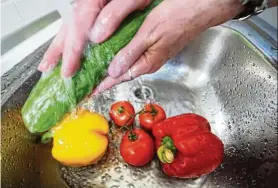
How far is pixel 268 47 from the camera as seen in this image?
35.6 inches

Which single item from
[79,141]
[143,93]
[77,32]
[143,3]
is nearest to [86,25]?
[77,32]

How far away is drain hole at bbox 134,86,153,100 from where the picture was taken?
1.01 metres

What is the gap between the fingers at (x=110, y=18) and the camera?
65 centimetres

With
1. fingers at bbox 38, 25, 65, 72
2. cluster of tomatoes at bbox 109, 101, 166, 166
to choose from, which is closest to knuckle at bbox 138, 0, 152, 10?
fingers at bbox 38, 25, 65, 72

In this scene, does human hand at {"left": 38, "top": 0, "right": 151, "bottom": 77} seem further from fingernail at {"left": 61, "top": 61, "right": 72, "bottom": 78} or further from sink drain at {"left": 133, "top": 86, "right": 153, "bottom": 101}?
sink drain at {"left": 133, "top": 86, "right": 153, "bottom": 101}

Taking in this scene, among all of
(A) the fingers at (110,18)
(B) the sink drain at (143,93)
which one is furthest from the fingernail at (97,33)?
(B) the sink drain at (143,93)

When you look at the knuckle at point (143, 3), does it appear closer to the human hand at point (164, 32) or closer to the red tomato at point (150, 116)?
the human hand at point (164, 32)

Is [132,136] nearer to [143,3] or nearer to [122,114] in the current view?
[122,114]

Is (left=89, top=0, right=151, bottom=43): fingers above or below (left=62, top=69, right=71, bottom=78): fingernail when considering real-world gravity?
above

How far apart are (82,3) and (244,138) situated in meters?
0.47

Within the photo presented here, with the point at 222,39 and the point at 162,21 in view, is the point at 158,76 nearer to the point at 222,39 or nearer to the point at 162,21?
the point at 222,39

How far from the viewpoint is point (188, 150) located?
0.79m

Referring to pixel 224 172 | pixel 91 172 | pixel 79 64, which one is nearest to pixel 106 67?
pixel 79 64

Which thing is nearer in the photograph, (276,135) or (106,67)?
(106,67)
